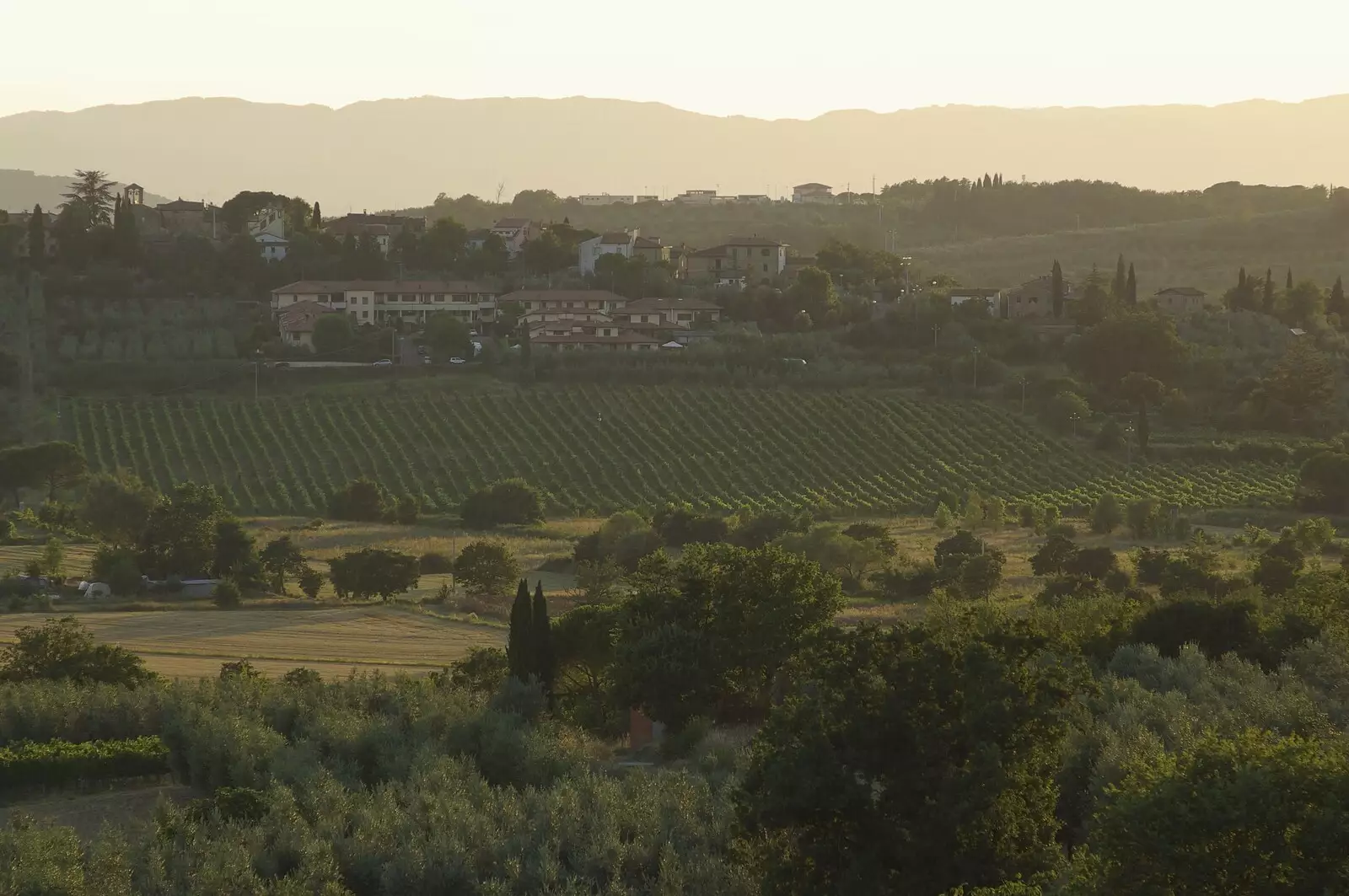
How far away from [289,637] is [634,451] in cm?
2439

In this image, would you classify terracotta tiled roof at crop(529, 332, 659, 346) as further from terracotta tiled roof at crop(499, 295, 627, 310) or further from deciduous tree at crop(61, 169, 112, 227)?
deciduous tree at crop(61, 169, 112, 227)

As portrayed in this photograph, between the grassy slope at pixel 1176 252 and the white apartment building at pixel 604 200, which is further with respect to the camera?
the white apartment building at pixel 604 200

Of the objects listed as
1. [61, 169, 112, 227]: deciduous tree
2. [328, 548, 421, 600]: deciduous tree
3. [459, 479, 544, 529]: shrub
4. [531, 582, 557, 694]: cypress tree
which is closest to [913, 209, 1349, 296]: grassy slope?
[61, 169, 112, 227]: deciduous tree

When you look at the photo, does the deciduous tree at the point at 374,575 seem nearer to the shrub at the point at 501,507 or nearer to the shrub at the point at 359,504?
the shrub at the point at 501,507

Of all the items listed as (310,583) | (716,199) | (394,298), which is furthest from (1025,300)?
(716,199)

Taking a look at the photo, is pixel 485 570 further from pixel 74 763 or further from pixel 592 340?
pixel 592 340

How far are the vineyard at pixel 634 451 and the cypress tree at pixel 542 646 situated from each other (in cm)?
2506

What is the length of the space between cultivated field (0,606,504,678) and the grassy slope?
74.9 meters

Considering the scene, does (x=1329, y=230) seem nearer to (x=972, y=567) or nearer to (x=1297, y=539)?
(x=1297, y=539)

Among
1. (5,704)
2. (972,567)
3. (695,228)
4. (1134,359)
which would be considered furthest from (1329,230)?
(5,704)

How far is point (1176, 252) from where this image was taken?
4432 inches

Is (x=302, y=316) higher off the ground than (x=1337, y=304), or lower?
lower

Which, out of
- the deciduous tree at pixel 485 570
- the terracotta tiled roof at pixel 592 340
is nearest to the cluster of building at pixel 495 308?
the terracotta tiled roof at pixel 592 340

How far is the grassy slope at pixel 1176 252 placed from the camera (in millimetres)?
106000
